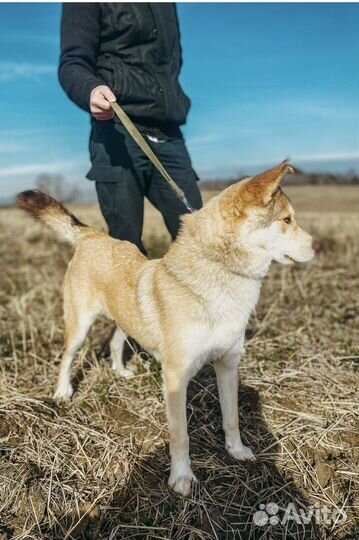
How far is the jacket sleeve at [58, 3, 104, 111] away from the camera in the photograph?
12.7 feet

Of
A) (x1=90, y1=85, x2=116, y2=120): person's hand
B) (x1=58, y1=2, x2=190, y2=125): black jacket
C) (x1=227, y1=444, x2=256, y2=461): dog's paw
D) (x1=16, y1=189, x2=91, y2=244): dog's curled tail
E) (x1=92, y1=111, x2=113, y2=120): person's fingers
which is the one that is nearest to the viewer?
(x1=227, y1=444, x2=256, y2=461): dog's paw

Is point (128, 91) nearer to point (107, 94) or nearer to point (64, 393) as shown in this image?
point (107, 94)

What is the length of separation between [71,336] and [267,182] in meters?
2.41

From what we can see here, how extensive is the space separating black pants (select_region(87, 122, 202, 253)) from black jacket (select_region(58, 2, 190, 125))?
273mm

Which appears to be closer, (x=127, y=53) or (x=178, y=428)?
(x=178, y=428)

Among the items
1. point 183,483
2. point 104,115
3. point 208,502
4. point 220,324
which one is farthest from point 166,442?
point 104,115

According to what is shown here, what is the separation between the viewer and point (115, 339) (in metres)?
4.96

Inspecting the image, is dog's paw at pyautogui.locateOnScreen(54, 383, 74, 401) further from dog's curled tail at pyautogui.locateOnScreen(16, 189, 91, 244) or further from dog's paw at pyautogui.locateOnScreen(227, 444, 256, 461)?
dog's paw at pyautogui.locateOnScreen(227, 444, 256, 461)

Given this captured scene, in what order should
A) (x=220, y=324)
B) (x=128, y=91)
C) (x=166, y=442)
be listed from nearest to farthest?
(x=220, y=324) < (x=166, y=442) < (x=128, y=91)

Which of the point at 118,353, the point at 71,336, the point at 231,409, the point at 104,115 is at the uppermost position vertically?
the point at 104,115

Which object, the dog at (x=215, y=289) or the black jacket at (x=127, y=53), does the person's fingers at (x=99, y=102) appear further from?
the dog at (x=215, y=289)

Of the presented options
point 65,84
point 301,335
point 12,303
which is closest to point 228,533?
point 301,335

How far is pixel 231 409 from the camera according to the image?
139 inches

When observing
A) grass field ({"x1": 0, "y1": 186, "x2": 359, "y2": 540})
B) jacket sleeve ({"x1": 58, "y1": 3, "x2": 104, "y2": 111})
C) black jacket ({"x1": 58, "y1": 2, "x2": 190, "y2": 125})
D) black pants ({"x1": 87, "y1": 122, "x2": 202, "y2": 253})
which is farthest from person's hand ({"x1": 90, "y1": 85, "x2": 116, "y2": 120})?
grass field ({"x1": 0, "y1": 186, "x2": 359, "y2": 540})
